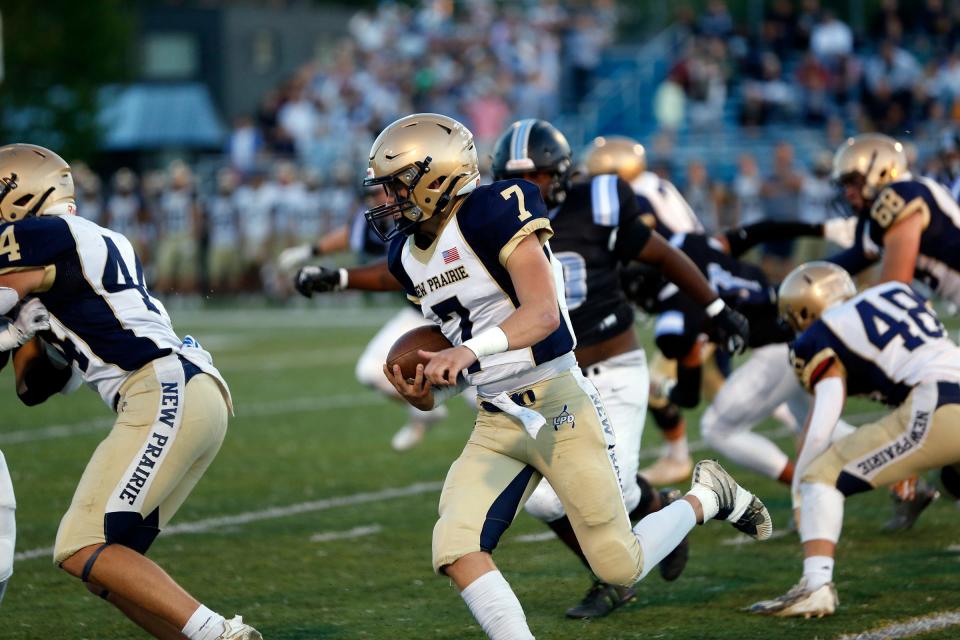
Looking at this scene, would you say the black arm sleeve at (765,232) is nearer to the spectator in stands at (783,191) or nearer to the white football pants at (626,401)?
the white football pants at (626,401)

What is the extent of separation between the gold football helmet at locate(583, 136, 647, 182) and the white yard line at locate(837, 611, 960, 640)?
123 inches

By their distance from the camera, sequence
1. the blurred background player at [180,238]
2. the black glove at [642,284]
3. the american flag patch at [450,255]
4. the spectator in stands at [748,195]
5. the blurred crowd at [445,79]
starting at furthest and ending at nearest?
the blurred crowd at [445,79] → the blurred background player at [180,238] → the spectator in stands at [748,195] → the black glove at [642,284] → the american flag patch at [450,255]

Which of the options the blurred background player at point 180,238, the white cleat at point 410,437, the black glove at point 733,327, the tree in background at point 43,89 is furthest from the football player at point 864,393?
the tree in background at point 43,89

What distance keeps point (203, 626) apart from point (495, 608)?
785 millimetres

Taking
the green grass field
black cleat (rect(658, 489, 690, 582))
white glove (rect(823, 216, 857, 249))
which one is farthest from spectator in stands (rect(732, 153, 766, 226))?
black cleat (rect(658, 489, 690, 582))

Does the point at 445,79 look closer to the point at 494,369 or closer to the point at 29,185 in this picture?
the point at 29,185

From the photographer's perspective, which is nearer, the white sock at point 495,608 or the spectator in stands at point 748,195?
the white sock at point 495,608

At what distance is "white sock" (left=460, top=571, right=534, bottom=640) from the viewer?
3.73 meters

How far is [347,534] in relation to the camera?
6230mm

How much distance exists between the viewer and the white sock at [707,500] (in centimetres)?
437

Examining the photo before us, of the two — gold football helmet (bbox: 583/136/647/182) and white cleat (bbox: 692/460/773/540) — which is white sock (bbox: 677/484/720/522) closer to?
white cleat (bbox: 692/460/773/540)

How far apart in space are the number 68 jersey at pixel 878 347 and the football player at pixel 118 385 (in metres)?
1.96

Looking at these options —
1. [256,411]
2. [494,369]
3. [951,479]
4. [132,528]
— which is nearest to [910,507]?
[951,479]

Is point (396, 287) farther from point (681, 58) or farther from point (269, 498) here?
point (681, 58)
